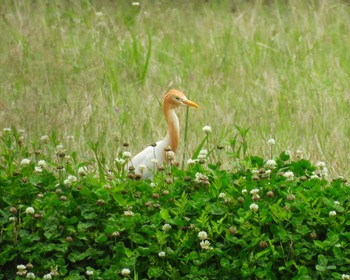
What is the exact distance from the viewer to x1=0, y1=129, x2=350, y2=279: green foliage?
453cm

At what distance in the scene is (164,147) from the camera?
5.78 metres

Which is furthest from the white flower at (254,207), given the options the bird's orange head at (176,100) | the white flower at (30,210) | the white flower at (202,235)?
the bird's orange head at (176,100)

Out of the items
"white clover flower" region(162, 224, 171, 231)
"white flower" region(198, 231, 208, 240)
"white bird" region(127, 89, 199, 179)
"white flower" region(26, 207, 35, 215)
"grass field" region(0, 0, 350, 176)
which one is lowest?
"grass field" region(0, 0, 350, 176)

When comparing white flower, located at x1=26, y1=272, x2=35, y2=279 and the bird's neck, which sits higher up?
white flower, located at x1=26, y1=272, x2=35, y2=279

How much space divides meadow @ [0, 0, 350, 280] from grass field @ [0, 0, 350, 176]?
0.02 m

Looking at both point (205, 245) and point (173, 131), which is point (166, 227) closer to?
point (205, 245)

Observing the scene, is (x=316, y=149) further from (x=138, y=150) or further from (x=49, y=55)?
(x=49, y=55)

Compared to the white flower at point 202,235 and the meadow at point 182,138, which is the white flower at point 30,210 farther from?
the white flower at point 202,235

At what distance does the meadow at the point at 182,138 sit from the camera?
459 cm

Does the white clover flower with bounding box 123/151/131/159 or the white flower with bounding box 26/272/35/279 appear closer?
the white flower with bounding box 26/272/35/279

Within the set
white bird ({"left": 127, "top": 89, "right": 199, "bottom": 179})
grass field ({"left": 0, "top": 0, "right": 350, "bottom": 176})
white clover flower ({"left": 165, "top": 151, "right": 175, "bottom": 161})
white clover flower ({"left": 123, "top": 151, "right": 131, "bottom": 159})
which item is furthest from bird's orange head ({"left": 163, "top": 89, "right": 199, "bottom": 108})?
white clover flower ({"left": 123, "top": 151, "right": 131, "bottom": 159})

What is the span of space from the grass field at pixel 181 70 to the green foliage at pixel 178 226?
1.35 m

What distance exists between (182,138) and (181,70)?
1563 mm

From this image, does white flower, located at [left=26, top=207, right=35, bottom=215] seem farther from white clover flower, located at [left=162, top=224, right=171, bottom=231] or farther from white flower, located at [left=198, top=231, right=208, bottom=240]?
white flower, located at [left=198, top=231, right=208, bottom=240]
